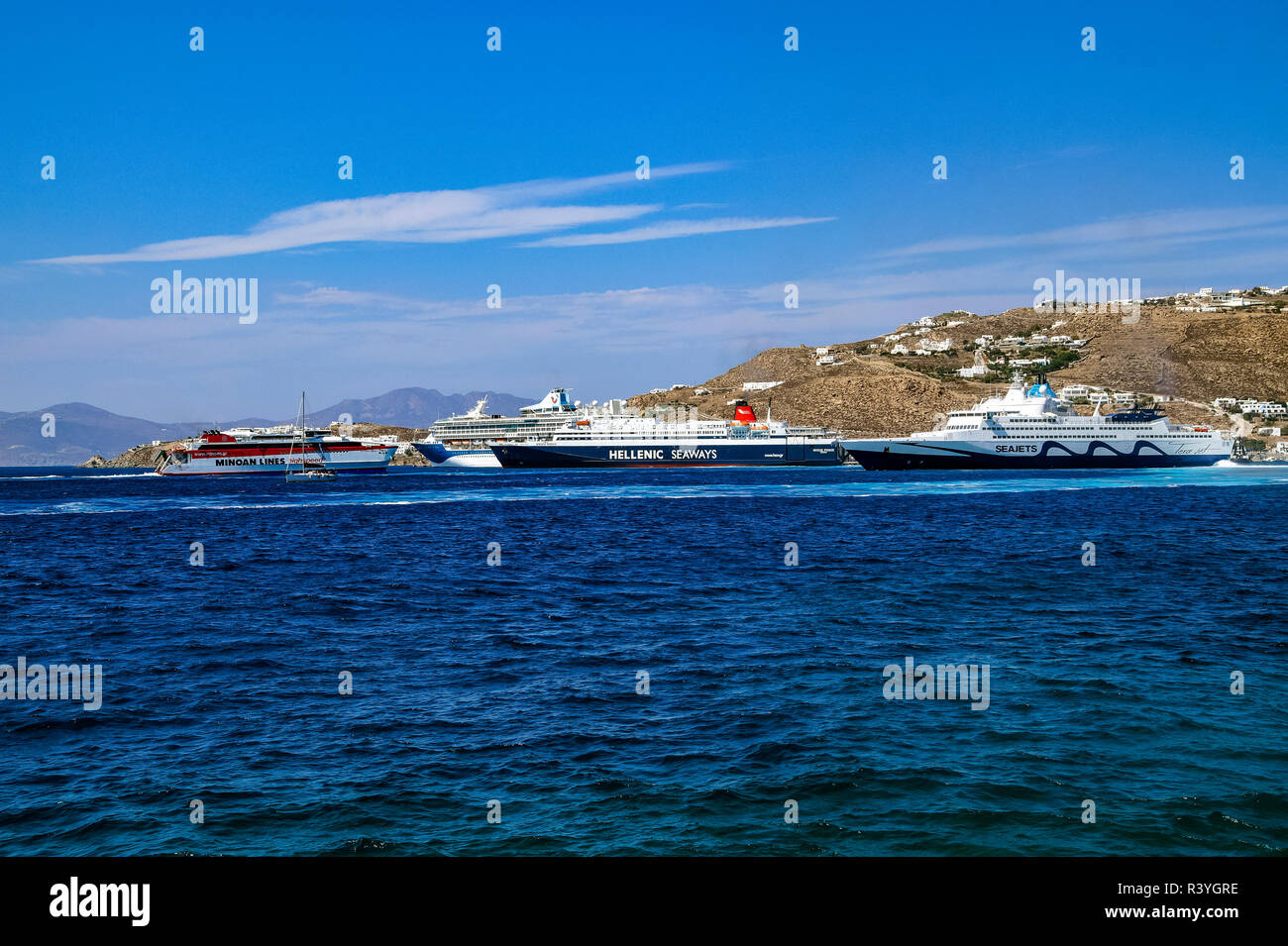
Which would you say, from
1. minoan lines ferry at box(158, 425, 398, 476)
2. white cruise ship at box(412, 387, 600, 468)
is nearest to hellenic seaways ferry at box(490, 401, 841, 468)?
white cruise ship at box(412, 387, 600, 468)

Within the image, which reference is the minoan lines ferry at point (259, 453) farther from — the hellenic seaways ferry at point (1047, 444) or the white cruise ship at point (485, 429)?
the hellenic seaways ferry at point (1047, 444)

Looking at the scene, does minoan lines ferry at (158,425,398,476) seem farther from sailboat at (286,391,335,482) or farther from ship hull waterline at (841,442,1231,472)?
ship hull waterline at (841,442,1231,472)

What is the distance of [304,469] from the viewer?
141750 mm

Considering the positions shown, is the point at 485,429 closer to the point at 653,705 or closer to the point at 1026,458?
the point at 1026,458

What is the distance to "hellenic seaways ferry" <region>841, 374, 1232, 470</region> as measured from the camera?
403 ft

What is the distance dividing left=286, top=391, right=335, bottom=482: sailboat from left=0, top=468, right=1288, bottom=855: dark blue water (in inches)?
3767

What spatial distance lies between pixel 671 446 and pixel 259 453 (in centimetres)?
6328

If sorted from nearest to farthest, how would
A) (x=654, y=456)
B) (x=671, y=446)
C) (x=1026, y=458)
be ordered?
(x=1026, y=458), (x=654, y=456), (x=671, y=446)

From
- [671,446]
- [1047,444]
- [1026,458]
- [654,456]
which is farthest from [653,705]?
[671,446]

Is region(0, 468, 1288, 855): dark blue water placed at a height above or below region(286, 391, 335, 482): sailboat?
below

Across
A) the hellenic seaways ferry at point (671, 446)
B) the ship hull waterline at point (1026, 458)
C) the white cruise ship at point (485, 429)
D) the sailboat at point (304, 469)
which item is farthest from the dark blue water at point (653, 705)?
the white cruise ship at point (485, 429)

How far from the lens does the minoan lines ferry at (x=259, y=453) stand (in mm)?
141875

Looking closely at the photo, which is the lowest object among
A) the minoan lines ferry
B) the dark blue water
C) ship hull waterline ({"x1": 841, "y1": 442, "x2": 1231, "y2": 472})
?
the dark blue water

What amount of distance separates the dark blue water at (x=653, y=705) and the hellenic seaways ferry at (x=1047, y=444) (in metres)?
A: 86.0
